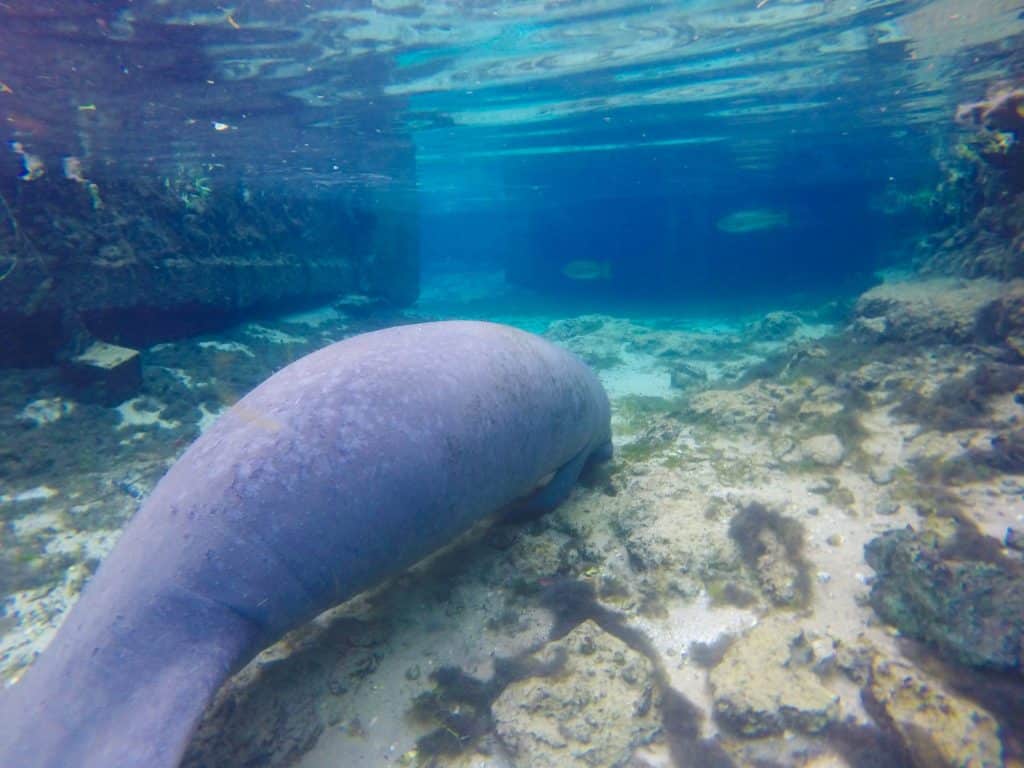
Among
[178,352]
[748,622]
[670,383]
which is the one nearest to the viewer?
[748,622]

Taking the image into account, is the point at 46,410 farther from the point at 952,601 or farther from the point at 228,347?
the point at 952,601

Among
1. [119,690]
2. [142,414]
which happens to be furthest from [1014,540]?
[142,414]

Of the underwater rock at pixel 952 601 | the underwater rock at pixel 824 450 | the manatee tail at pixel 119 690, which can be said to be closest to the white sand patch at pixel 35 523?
the manatee tail at pixel 119 690

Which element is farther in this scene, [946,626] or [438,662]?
[438,662]

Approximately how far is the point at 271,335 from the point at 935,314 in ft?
45.7

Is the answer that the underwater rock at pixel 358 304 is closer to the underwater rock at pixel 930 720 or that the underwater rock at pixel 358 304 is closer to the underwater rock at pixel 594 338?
the underwater rock at pixel 594 338

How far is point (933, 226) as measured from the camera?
55.3 feet

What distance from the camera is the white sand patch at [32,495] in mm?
6015

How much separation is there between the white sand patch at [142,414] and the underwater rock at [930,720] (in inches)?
356

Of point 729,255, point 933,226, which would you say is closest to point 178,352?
point 933,226

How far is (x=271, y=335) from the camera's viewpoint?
511 inches

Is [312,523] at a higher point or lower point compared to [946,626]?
higher

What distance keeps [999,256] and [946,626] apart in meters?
11.8

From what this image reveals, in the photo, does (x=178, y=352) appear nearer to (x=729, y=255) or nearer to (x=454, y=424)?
(x=454, y=424)
